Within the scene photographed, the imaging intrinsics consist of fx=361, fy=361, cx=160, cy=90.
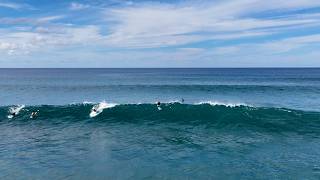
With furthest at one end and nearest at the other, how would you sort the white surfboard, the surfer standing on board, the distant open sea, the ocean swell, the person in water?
the white surfboard → the person in water → the surfer standing on board → the ocean swell → the distant open sea

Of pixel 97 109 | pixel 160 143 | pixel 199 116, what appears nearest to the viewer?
pixel 160 143

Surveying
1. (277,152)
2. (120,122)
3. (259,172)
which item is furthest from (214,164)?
(120,122)

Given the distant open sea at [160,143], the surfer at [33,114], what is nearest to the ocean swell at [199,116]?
the distant open sea at [160,143]

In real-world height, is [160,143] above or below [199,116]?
below

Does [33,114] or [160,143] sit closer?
[160,143]

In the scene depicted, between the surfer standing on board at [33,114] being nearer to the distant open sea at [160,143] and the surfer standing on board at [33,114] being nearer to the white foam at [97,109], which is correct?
the distant open sea at [160,143]

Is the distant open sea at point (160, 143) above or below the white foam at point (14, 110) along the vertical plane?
below

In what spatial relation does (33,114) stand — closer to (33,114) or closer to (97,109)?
(33,114)

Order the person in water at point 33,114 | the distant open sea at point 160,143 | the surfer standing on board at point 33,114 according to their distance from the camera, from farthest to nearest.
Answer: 1. the person in water at point 33,114
2. the surfer standing on board at point 33,114
3. the distant open sea at point 160,143

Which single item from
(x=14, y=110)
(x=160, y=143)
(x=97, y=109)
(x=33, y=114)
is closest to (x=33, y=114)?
(x=33, y=114)

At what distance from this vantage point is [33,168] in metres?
25.8

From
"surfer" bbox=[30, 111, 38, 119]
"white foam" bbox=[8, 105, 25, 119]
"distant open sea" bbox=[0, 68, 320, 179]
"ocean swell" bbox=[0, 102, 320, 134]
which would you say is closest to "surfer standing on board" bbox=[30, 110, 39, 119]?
"surfer" bbox=[30, 111, 38, 119]

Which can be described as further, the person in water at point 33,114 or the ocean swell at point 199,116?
the person in water at point 33,114

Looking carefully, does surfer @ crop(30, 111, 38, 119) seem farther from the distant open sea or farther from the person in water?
the distant open sea
